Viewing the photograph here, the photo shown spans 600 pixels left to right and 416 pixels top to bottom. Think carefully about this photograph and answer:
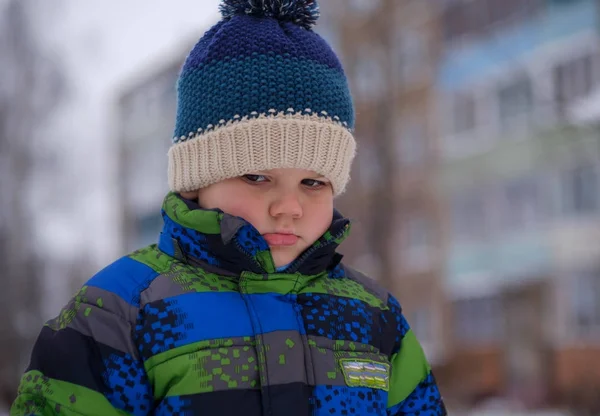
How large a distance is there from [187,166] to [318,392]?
23.4 inches

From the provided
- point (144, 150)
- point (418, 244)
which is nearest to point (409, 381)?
point (418, 244)

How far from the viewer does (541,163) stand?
1723cm

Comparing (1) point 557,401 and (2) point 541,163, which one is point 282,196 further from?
(2) point 541,163

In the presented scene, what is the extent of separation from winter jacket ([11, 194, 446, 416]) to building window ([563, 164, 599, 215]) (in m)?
15.3

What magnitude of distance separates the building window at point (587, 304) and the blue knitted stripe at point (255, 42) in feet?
50.4

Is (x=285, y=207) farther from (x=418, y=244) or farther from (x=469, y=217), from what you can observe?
(x=418, y=244)

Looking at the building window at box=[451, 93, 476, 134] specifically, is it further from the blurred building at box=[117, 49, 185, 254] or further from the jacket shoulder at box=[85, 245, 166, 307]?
the jacket shoulder at box=[85, 245, 166, 307]

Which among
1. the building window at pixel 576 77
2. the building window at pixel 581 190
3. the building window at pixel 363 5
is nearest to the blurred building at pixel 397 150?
the building window at pixel 363 5

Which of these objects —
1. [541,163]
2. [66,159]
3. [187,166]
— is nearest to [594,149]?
[541,163]

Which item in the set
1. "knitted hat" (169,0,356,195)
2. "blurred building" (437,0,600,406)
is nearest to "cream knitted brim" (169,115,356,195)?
"knitted hat" (169,0,356,195)

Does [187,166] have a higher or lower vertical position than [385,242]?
higher

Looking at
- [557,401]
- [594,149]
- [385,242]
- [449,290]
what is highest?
[594,149]

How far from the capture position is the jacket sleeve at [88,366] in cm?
160

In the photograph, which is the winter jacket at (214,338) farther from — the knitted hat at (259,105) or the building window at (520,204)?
the building window at (520,204)
